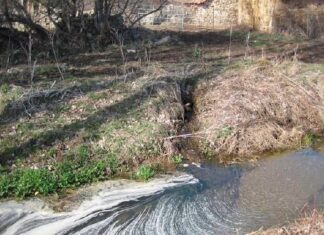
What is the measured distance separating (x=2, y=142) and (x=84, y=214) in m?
1.64

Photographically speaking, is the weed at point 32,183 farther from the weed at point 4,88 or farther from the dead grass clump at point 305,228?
the dead grass clump at point 305,228

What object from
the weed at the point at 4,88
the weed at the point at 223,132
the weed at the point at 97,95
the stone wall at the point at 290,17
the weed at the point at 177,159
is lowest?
the weed at the point at 177,159

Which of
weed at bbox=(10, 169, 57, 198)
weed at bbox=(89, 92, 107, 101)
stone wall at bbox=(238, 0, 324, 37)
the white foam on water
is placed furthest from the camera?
stone wall at bbox=(238, 0, 324, 37)

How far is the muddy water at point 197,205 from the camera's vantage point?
558 centimetres

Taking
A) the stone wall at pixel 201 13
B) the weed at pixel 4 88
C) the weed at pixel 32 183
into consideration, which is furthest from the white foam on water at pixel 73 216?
the stone wall at pixel 201 13

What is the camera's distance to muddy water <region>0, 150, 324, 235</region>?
558cm

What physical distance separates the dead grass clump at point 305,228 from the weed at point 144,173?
180 centimetres

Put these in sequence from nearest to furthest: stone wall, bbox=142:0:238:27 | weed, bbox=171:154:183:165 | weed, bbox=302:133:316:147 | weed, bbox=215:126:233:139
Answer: weed, bbox=171:154:183:165 < weed, bbox=215:126:233:139 < weed, bbox=302:133:316:147 < stone wall, bbox=142:0:238:27

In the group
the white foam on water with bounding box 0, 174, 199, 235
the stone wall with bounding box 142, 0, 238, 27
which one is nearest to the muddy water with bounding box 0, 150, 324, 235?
the white foam on water with bounding box 0, 174, 199, 235

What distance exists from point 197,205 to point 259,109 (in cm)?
260

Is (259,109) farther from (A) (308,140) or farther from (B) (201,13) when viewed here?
(B) (201,13)

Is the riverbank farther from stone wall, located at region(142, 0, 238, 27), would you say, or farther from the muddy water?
stone wall, located at region(142, 0, 238, 27)

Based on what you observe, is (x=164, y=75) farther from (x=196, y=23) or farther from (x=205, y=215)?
(x=196, y=23)

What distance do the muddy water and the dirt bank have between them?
0.54 meters
